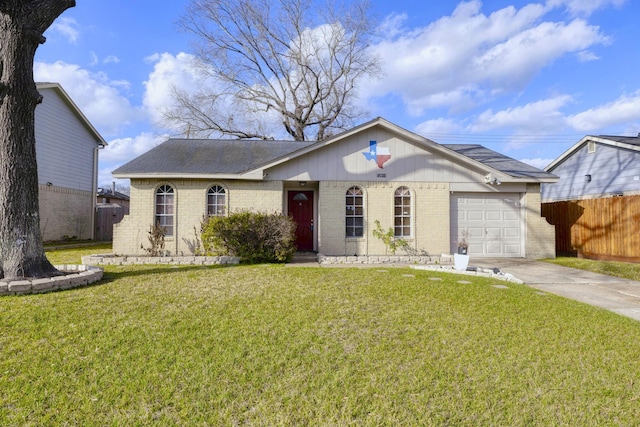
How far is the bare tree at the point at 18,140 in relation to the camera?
21.4 feet

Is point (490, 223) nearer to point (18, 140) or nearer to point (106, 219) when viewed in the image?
point (18, 140)

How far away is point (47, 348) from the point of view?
12.7ft

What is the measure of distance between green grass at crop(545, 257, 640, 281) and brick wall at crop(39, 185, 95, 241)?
2076 centimetres

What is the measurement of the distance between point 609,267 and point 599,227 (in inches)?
102

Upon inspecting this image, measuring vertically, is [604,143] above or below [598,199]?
above

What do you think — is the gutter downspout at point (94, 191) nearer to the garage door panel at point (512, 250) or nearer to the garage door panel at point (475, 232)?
A: the garage door panel at point (475, 232)

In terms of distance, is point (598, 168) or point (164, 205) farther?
point (598, 168)

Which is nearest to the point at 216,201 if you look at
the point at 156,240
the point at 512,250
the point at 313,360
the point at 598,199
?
the point at 156,240

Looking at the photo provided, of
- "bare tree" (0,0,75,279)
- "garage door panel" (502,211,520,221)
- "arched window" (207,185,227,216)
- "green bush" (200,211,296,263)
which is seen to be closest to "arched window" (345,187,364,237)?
"green bush" (200,211,296,263)

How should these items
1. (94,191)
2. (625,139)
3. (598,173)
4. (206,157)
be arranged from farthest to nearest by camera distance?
(94,191)
(598,173)
(625,139)
(206,157)

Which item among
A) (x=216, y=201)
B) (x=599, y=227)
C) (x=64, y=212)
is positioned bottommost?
(x=599, y=227)

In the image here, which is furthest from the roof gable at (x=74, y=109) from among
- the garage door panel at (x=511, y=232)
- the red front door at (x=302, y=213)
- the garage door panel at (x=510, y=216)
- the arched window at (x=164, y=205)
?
the garage door panel at (x=511, y=232)

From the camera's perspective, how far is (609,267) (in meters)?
9.81

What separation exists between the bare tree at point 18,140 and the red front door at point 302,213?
25.6ft
